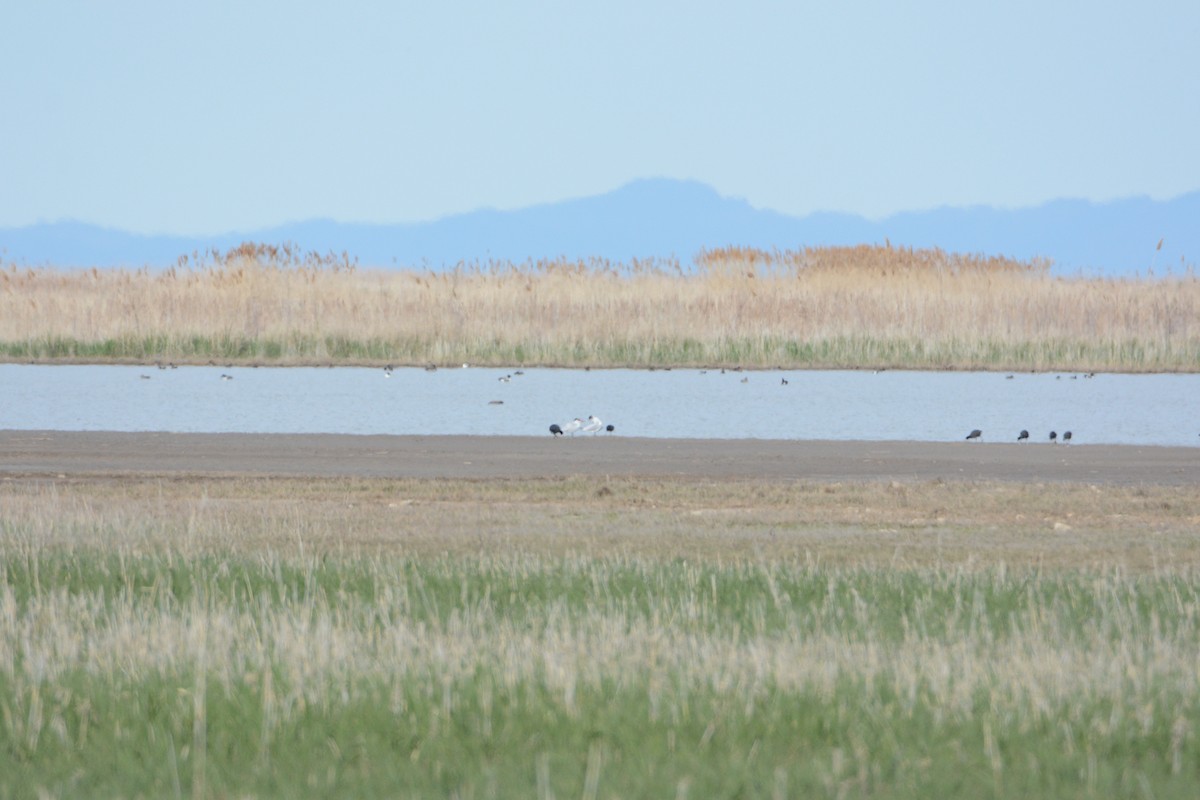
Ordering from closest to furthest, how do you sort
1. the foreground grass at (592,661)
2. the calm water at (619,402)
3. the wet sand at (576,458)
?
the foreground grass at (592,661)
the wet sand at (576,458)
the calm water at (619,402)

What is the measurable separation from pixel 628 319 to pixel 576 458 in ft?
49.8

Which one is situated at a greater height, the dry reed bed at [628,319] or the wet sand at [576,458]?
the dry reed bed at [628,319]

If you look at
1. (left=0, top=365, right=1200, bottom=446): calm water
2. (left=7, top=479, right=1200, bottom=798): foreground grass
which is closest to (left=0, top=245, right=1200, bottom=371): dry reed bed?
(left=0, top=365, right=1200, bottom=446): calm water

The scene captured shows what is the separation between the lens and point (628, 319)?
116ft

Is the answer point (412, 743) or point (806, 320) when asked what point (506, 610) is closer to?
point (412, 743)

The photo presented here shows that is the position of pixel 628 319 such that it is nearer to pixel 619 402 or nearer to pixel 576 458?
pixel 619 402

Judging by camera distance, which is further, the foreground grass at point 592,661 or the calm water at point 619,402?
the calm water at point 619,402

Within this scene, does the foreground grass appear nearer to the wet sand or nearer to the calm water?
the wet sand

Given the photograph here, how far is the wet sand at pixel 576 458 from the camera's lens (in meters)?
18.8

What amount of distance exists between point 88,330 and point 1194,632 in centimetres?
3026

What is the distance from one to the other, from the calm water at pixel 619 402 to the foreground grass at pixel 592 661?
10387mm

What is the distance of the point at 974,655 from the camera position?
27.7ft

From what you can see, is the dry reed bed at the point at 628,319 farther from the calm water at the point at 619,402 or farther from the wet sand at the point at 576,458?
the wet sand at the point at 576,458

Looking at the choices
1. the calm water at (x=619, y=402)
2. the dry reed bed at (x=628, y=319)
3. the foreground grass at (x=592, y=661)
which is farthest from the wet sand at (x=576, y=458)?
the dry reed bed at (x=628, y=319)
